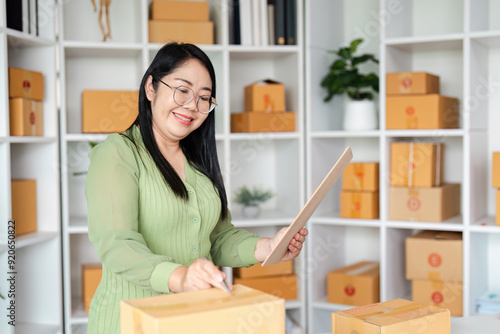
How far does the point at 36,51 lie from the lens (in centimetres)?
265

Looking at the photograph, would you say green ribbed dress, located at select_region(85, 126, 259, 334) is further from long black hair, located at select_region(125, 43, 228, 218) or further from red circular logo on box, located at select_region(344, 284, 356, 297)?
red circular logo on box, located at select_region(344, 284, 356, 297)

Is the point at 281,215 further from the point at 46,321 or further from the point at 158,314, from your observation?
the point at 158,314

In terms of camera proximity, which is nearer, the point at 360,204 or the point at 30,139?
the point at 30,139

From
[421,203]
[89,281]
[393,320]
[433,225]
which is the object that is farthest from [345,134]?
[393,320]

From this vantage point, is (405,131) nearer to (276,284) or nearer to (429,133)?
(429,133)

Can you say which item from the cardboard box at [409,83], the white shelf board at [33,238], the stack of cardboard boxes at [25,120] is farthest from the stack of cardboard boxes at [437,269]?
the stack of cardboard boxes at [25,120]

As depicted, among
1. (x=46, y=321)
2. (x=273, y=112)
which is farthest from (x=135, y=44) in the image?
(x=46, y=321)

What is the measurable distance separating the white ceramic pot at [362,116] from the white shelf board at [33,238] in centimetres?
153

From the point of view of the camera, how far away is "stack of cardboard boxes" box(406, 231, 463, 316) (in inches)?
106

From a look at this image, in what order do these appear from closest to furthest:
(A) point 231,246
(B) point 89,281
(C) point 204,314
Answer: (C) point 204,314
(A) point 231,246
(B) point 89,281

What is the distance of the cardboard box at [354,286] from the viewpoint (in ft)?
9.52

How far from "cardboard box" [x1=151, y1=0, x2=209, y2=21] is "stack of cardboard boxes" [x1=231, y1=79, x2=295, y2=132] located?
445 millimetres

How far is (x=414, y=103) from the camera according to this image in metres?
2.72

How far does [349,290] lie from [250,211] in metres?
0.65
